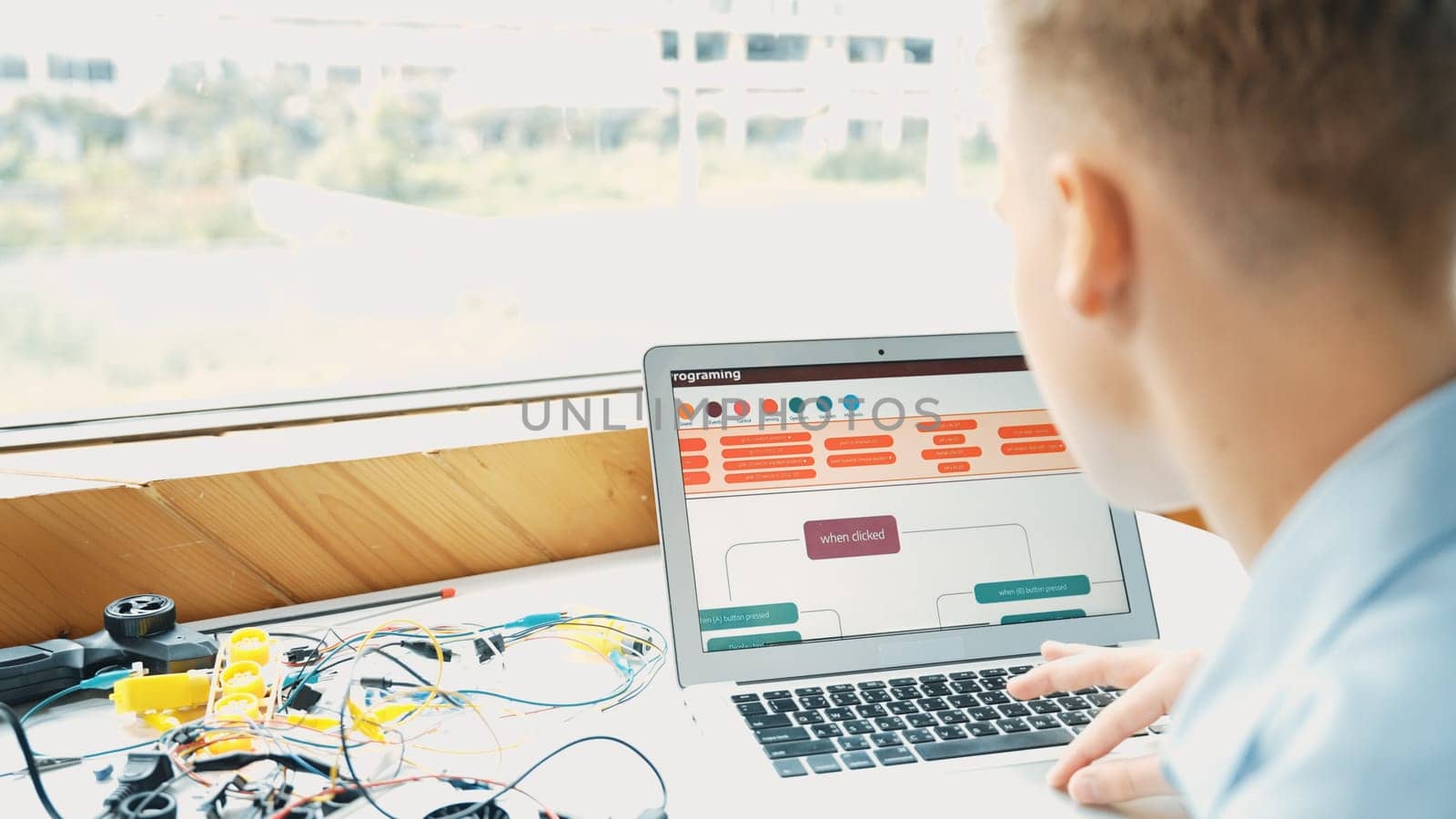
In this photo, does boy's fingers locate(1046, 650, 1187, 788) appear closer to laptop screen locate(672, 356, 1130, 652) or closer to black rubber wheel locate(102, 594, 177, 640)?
laptop screen locate(672, 356, 1130, 652)

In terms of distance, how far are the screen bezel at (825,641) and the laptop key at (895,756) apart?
0.13m

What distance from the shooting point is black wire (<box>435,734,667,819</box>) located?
2.13ft

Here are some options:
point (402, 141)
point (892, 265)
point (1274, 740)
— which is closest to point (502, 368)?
point (402, 141)

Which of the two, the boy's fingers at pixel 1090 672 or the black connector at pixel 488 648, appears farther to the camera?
the black connector at pixel 488 648

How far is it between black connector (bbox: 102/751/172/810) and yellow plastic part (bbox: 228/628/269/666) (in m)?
0.14

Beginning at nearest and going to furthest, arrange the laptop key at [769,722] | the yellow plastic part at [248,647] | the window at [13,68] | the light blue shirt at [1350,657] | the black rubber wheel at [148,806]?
the light blue shirt at [1350,657] < the black rubber wheel at [148,806] < the laptop key at [769,722] < the yellow plastic part at [248,647] < the window at [13,68]

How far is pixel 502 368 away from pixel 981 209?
931 millimetres

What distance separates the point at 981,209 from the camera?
1.85 m

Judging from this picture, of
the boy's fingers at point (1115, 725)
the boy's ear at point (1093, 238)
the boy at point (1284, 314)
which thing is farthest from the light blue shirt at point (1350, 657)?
the boy's fingers at point (1115, 725)

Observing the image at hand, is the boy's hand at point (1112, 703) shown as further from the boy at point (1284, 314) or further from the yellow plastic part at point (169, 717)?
the yellow plastic part at point (169, 717)

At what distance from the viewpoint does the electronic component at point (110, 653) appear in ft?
2.70

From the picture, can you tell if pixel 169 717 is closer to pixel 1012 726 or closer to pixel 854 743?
pixel 854 743

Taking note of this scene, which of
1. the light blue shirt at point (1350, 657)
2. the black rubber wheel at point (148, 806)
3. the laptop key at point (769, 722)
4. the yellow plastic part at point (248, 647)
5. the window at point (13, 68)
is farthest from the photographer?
the window at point (13, 68)

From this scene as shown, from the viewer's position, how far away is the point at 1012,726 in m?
0.75
